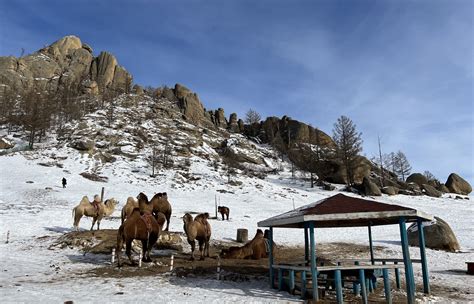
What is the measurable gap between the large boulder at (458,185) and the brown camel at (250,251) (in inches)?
2353

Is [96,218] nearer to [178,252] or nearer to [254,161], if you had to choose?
[178,252]

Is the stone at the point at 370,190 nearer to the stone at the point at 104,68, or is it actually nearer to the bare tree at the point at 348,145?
the bare tree at the point at 348,145

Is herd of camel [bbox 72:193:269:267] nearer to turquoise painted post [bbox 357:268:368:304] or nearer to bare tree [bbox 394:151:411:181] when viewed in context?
turquoise painted post [bbox 357:268:368:304]

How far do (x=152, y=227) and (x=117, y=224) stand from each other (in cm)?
1179

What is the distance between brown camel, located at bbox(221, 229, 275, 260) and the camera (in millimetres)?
16859

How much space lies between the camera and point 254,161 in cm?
7794

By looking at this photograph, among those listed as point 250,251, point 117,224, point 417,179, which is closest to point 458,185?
point 417,179

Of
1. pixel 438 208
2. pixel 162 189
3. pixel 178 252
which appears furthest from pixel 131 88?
pixel 178 252

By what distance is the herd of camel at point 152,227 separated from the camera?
13.3 metres

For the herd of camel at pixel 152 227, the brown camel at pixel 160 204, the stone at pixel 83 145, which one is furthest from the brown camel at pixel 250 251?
the stone at pixel 83 145

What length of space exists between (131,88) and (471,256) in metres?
122

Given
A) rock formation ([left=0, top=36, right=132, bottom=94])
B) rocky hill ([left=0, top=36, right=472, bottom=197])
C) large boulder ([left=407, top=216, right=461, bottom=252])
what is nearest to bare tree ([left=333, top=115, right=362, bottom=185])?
rocky hill ([left=0, top=36, right=472, bottom=197])

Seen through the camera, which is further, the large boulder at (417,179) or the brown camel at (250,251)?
the large boulder at (417,179)

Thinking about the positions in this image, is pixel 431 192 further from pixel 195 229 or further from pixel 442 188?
pixel 195 229
